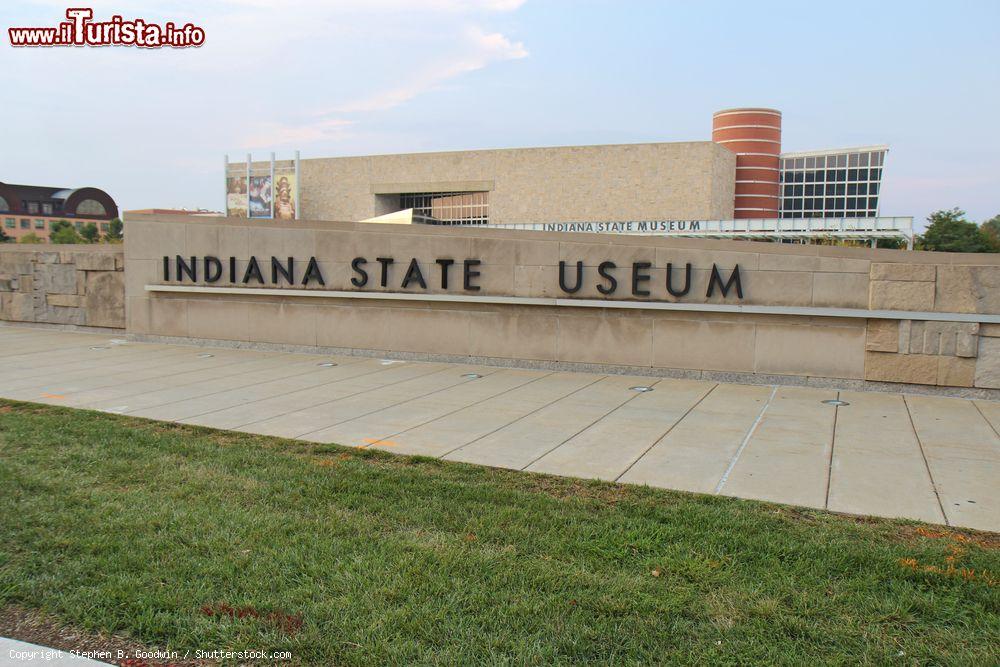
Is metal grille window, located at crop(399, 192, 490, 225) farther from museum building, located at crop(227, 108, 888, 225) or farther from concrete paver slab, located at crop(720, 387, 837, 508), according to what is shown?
concrete paver slab, located at crop(720, 387, 837, 508)

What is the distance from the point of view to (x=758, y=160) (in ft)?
219

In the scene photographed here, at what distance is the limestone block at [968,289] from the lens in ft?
28.8

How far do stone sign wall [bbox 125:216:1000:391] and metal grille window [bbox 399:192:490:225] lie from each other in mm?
52333

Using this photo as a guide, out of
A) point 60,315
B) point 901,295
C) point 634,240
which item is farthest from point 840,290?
point 60,315

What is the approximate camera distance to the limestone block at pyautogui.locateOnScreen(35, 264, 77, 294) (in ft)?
50.6

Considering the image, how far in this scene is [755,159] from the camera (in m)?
66.8

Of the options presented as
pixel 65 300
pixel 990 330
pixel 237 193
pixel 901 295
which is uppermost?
pixel 237 193

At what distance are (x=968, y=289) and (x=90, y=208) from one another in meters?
151

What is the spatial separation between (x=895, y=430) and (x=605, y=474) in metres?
3.44

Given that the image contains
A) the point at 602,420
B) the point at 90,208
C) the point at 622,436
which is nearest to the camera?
the point at 622,436

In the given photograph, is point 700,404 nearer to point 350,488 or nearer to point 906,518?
point 906,518

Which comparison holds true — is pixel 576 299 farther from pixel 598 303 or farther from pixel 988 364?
pixel 988 364

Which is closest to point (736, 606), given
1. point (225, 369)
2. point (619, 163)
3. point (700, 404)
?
point (700, 404)

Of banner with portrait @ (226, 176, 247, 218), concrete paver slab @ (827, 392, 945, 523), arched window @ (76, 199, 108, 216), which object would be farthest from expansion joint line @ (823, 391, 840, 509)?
arched window @ (76, 199, 108, 216)
